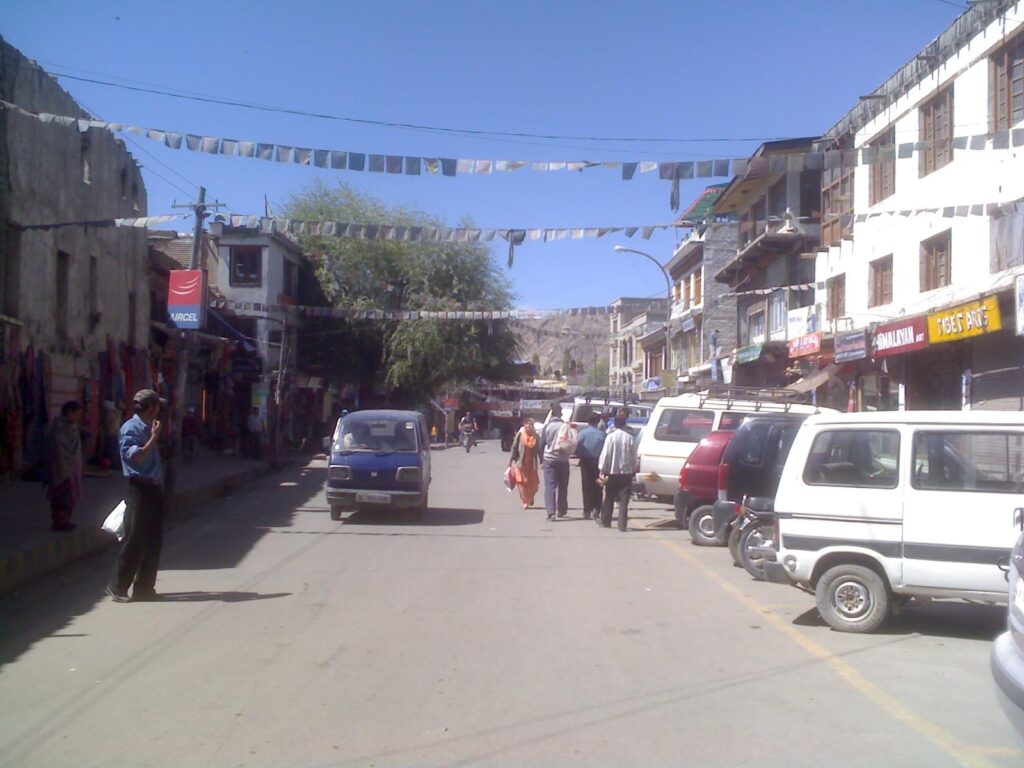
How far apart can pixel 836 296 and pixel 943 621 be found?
20271mm

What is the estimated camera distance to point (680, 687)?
6.70m

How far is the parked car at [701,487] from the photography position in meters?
14.3

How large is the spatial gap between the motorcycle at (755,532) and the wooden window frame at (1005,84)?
11165 millimetres

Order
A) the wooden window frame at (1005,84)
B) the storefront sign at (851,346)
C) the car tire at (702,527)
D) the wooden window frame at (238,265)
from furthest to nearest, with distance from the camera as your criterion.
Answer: the wooden window frame at (238,265) → the storefront sign at (851,346) → the wooden window frame at (1005,84) → the car tire at (702,527)

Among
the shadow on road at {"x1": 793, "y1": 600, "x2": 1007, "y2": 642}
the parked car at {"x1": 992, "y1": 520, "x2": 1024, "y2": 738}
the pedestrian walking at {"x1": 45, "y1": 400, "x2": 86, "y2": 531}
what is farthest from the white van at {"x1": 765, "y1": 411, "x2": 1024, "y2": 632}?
the pedestrian walking at {"x1": 45, "y1": 400, "x2": 86, "y2": 531}

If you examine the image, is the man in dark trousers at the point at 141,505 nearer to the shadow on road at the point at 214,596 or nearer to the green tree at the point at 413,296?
the shadow on road at the point at 214,596

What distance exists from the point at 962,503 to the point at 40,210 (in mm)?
18231

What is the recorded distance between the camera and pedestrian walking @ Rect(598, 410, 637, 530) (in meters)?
15.6

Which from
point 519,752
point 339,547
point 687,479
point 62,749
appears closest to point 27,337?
point 339,547

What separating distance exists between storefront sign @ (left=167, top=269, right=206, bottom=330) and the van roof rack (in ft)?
40.1

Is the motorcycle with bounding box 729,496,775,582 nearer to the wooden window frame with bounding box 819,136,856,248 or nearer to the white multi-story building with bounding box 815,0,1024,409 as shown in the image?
the white multi-story building with bounding box 815,0,1024,409

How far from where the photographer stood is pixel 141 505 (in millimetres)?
9430

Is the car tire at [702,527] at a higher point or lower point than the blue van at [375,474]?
lower

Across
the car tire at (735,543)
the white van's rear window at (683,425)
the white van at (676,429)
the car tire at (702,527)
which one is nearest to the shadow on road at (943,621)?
the car tire at (735,543)
